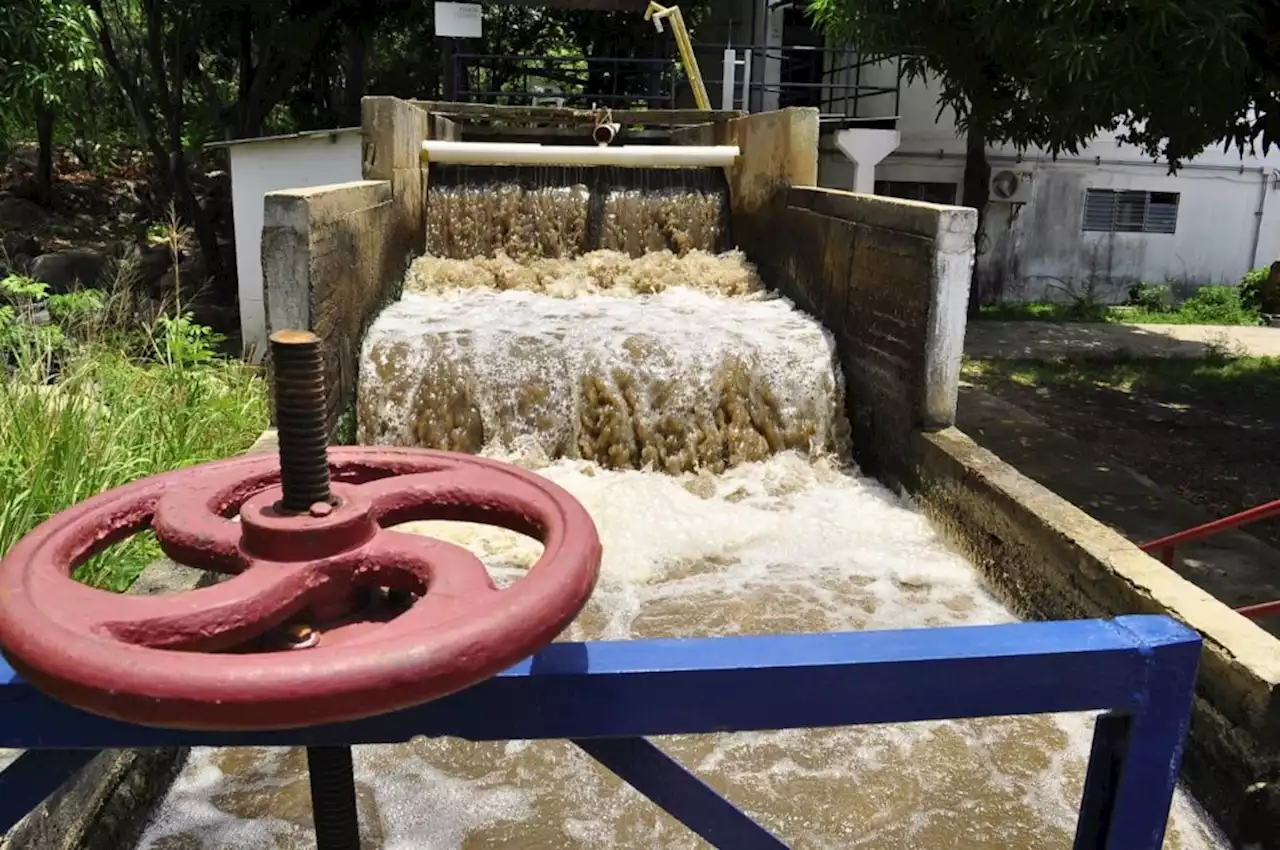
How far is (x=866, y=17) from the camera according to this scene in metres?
8.15

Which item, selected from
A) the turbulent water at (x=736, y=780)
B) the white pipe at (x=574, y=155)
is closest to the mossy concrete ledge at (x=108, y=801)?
the turbulent water at (x=736, y=780)

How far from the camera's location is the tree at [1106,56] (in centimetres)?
562

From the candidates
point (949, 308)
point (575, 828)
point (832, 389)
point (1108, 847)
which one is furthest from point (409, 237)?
point (1108, 847)

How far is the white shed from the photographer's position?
10.1m

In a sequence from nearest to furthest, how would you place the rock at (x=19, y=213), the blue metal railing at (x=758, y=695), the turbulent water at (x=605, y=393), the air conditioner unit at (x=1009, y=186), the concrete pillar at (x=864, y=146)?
the blue metal railing at (x=758, y=695)
the turbulent water at (x=605, y=393)
the concrete pillar at (x=864, y=146)
the air conditioner unit at (x=1009, y=186)
the rock at (x=19, y=213)

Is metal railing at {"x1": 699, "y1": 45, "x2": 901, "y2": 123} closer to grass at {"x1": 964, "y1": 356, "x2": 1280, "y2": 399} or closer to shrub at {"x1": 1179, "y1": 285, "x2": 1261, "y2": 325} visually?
grass at {"x1": 964, "y1": 356, "x2": 1280, "y2": 399}

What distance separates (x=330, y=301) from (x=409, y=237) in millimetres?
2912

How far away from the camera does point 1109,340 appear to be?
12008 mm

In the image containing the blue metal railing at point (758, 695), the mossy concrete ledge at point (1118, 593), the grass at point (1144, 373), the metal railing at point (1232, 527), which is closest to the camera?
the blue metal railing at point (758, 695)

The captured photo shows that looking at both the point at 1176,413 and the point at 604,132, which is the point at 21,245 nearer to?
the point at 604,132

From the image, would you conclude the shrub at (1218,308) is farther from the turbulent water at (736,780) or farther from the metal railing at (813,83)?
the turbulent water at (736,780)

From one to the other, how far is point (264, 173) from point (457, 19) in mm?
3436

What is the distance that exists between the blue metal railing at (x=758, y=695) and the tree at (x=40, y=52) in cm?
874

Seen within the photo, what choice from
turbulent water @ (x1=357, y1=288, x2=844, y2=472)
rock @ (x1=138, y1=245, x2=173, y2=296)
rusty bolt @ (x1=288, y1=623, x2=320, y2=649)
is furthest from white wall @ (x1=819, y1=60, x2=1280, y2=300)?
rusty bolt @ (x1=288, y1=623, x2=320, y2=649)
